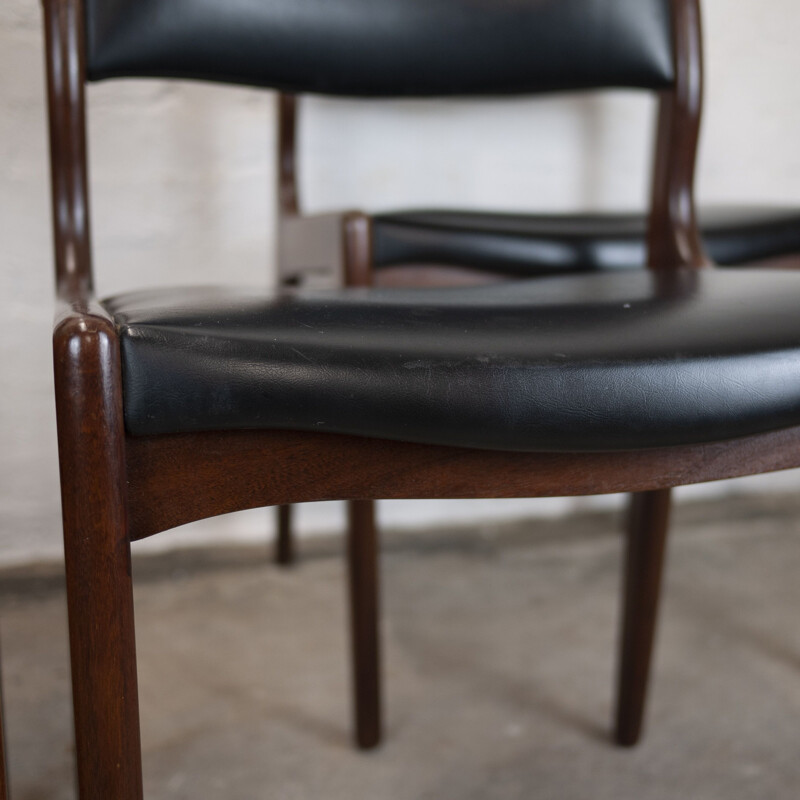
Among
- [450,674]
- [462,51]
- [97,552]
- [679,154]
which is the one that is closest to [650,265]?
[679,154]

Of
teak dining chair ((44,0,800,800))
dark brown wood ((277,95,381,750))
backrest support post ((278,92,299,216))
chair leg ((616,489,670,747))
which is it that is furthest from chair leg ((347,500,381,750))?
backrest support post ((278,92,299,216))

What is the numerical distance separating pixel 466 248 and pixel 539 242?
0.07 metres

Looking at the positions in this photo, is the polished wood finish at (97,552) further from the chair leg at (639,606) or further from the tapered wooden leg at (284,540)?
the tapered wooden leg at (284,540)

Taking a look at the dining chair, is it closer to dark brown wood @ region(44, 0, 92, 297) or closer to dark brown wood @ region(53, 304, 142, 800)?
dark brown wood @ region(44, 0, 92, 297)

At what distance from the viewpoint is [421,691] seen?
913mm

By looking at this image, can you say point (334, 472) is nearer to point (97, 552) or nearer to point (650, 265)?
point (97, 552)

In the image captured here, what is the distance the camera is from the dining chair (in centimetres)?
77

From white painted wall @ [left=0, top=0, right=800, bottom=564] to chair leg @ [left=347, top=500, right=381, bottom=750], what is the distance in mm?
511

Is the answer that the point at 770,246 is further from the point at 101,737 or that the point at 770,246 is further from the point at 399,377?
the point at 101,737

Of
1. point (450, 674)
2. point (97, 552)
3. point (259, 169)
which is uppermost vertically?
point (259, 169)

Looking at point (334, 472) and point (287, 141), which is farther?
point (287, 141)

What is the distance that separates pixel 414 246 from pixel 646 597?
1.28 ft

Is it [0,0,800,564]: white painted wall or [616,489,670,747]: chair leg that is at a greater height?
[0,0,800,564]: white painted wall

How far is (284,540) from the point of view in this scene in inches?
47.8
